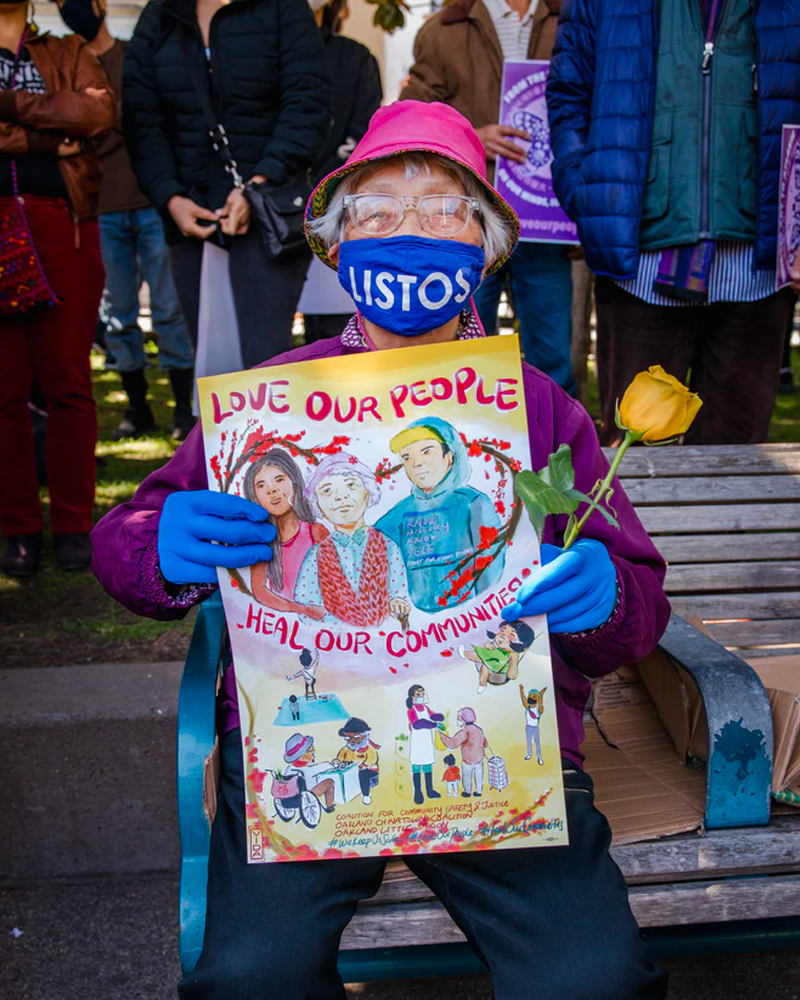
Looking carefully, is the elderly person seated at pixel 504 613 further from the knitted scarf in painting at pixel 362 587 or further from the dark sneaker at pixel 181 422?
the dark sneaker at pixel 181 422

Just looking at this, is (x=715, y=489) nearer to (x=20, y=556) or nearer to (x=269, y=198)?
(x=269, y=198)

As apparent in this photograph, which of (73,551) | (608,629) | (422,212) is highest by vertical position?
(422,212)

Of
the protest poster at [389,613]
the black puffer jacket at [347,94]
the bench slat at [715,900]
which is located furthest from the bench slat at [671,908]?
the black puffer jacket at [347,94]

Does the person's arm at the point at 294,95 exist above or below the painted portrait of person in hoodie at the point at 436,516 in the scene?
above

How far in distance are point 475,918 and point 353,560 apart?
61 cm

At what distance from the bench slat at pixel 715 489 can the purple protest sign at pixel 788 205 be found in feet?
2.12

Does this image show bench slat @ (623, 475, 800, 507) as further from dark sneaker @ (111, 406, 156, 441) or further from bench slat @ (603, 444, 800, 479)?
dark sneaker @ (111, 406, 156, 441)

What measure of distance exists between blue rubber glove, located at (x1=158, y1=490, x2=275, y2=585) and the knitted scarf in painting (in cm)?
10

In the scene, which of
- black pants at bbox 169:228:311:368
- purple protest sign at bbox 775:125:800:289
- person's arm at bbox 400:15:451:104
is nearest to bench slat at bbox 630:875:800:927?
purple protest sign at bbox 775:125:800:289

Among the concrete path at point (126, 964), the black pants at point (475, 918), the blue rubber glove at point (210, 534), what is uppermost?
the blue rubber glove at point (210, 534)

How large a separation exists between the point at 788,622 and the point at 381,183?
1.53 meters

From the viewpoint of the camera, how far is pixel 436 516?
161 cm

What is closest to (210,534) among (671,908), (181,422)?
(671,908)

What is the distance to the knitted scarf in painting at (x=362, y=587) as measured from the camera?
161 centimetres
